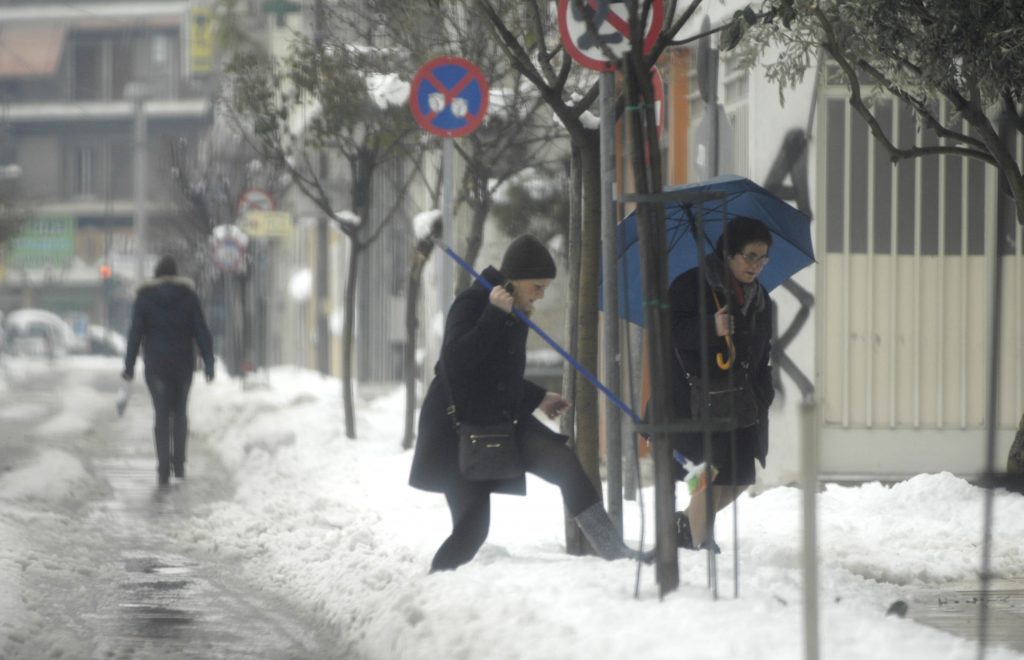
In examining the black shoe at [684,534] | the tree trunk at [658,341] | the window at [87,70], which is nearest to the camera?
the tree trunk at [658,341]

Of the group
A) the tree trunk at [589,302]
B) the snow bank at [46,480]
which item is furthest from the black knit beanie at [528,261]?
the snow bank at [46,480]

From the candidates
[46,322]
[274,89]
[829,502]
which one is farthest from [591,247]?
[46,322]

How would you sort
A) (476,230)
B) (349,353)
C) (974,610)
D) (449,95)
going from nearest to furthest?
(974,610) < (449,95) < (476,230) < (349,353)

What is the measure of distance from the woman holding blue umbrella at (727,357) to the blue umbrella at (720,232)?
372 millimetres

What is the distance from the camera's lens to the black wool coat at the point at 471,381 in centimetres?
764

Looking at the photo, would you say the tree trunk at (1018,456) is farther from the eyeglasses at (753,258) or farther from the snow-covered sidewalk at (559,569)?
the eyeglasses at (753,258)

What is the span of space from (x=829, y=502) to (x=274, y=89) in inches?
388

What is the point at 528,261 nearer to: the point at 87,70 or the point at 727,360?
the point at 727,360

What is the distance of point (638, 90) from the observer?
6828 millimetres

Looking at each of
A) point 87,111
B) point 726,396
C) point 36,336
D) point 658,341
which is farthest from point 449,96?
point 87,111

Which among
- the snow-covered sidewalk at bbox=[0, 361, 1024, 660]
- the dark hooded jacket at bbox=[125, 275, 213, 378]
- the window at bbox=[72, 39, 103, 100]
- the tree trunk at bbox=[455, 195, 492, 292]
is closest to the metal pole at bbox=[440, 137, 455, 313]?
the snow-covered sidewalk at bbox=[0, 361, 1024, 660]

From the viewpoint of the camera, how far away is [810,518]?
15.0ft

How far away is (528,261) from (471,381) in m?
0.53

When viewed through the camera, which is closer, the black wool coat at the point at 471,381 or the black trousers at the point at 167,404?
the black wool coat at the point at 471,381
